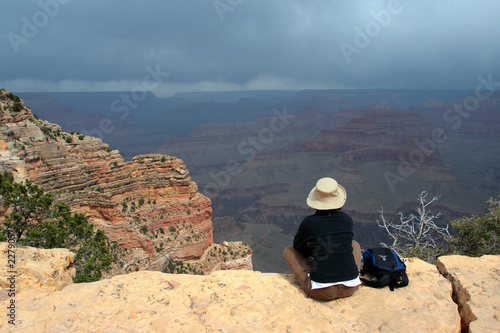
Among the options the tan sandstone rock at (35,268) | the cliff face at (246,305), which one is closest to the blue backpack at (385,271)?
the cliff face at (246,305)

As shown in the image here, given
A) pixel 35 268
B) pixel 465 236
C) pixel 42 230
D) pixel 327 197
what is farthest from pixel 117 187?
pixel 465 236

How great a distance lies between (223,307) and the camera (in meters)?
4.44

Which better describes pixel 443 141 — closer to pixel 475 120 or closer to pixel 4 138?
pixel 475 120

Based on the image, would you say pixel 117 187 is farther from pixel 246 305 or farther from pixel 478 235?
pixel 478 235

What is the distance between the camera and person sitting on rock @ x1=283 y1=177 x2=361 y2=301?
15.6 ft

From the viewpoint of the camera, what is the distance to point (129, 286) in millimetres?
4859

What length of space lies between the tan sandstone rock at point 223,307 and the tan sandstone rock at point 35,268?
2.20 feet

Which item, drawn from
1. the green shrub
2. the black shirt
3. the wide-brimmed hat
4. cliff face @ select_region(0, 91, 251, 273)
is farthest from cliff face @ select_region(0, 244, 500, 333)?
cliff face @ select_region(0, 91, 251, 273)

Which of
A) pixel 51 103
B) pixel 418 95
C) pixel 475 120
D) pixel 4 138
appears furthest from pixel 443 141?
pixel 51 103

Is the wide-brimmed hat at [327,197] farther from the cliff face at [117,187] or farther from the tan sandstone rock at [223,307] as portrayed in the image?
Result: the cliff face at [117,187]

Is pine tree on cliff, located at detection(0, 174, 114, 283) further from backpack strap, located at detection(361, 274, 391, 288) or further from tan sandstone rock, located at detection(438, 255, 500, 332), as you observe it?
tan sandstone rock, located at detection(438, 255, 500, 332)

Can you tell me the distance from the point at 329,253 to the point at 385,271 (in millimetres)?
1194

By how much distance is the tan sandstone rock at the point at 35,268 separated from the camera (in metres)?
5.02

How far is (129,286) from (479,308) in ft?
17.5
